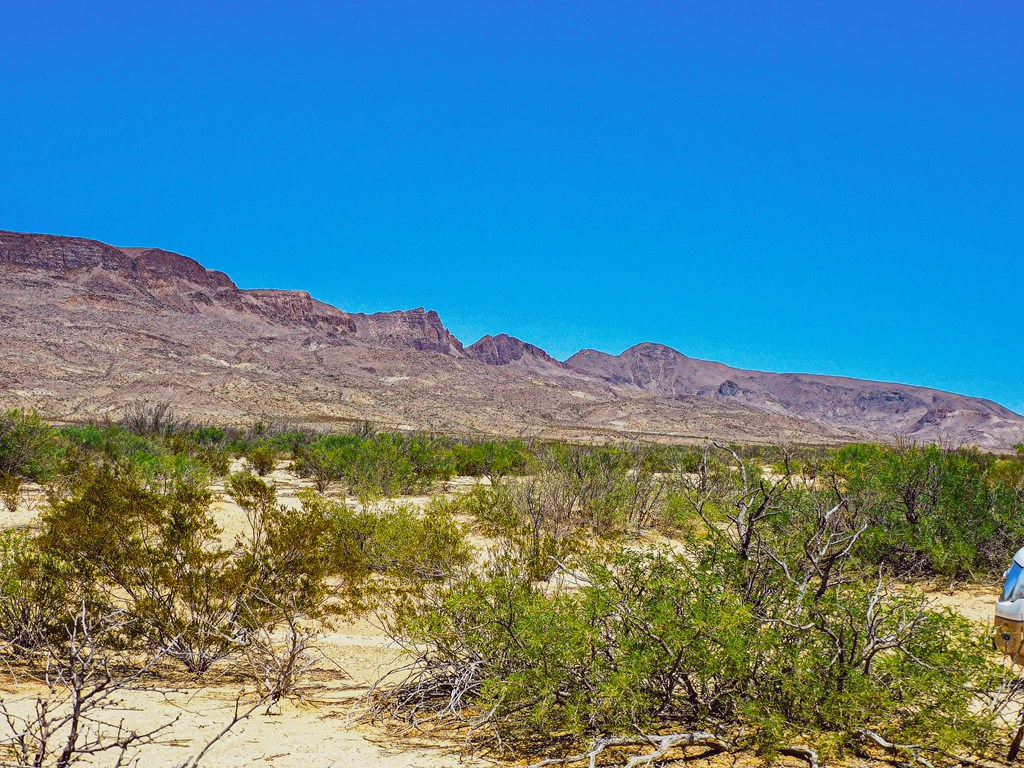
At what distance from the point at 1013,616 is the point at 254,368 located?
309 ft

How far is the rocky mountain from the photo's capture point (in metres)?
69.1

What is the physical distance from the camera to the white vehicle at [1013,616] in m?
3.80

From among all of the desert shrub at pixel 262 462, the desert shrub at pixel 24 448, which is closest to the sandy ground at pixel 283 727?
the desert shrub at pixel 24 448

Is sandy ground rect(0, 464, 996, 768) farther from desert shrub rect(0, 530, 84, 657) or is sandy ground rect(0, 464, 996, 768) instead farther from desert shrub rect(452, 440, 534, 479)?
desert shrub rect(452, 440, 534, 479)

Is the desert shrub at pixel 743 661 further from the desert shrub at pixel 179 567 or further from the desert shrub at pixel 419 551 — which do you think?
the desert shrub at pixel 179 567

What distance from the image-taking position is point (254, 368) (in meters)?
90.2

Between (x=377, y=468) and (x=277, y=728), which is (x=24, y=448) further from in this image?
(x=277, y=728)

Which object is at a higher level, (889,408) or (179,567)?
(889,408)

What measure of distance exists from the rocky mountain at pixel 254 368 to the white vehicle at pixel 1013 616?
139 ft

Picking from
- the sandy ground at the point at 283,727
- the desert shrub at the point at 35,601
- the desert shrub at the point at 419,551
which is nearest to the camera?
the sandy ground at the point at 283,727

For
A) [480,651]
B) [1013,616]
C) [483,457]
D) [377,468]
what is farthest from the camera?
[483,457]

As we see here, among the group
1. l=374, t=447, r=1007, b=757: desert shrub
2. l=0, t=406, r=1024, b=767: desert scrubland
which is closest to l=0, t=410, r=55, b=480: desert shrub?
l=0, t=406, r=1024, b=767: desert scrubland

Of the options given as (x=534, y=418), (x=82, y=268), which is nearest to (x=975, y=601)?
(x=534, y=418)

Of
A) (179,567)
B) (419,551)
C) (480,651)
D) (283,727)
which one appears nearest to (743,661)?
(480,651)
